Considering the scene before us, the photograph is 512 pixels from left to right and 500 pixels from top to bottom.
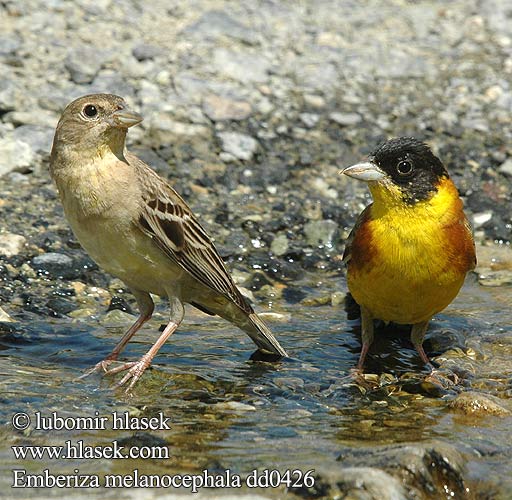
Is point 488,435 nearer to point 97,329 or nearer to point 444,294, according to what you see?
point 444,294

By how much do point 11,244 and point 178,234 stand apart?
5.85 ft

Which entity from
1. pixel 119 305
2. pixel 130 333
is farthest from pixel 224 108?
pixel 130 333

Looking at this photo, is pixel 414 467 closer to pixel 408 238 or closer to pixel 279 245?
pixel 408 238

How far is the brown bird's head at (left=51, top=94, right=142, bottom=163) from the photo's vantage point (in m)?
5.60

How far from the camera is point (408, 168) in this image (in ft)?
19.7

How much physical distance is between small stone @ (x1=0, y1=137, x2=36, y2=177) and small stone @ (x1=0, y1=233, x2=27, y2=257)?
0.91m

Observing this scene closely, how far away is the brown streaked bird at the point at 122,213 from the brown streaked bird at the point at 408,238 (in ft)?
2.66

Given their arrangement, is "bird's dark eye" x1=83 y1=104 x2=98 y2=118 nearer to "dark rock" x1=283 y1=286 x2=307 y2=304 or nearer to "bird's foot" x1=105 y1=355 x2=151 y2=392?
"bird's foot" x1=105 y1=355 x2=151 y2=392

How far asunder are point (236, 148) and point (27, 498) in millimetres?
5182

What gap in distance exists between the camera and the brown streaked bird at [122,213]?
5.50 meters

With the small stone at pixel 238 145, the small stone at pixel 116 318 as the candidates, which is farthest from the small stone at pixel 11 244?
the small stone at pixel 238 145

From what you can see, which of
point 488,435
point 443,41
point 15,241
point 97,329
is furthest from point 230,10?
point 488,435

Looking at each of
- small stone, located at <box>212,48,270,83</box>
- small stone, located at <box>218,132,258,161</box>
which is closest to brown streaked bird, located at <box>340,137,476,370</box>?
small stone, located at <box>218,132,258,161</box>

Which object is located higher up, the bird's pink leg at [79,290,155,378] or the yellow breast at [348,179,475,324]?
the yellow breast at [348,179,475,324]
